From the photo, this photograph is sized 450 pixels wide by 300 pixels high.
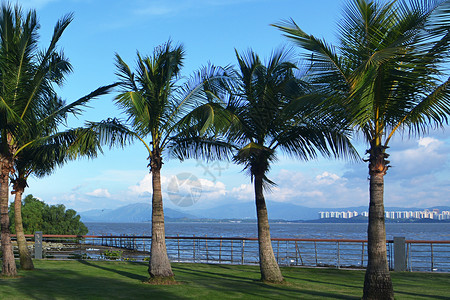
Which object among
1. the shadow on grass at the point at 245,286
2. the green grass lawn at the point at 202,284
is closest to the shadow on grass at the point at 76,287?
the green grass lawn at the point at 202,284

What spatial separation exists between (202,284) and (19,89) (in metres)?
8.03

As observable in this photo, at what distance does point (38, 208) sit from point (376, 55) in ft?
139

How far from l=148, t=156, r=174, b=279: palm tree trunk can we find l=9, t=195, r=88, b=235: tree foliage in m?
32.8

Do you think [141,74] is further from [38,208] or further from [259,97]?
[38,208]

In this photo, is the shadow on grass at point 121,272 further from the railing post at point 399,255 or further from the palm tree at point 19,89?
the railing post at point 399,255

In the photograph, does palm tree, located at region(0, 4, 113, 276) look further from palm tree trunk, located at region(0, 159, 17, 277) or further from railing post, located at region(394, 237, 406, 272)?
railing post, located at region(394, 237, 406, 272)

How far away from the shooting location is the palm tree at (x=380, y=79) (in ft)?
31.0

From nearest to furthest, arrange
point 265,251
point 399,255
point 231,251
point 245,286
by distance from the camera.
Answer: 1. point 245,286
2. point 265,251
3. point 399,255
4. point 231,251

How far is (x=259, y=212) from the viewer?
1414cm

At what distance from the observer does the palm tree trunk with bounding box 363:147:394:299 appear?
32.4 ft

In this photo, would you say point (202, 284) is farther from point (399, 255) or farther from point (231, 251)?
point (399, 255)

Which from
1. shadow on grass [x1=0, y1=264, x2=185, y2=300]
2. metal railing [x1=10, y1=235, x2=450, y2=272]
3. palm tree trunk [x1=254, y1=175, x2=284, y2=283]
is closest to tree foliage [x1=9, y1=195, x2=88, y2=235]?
metal railing [x1=10, y1=235, x2=450, y2=272]

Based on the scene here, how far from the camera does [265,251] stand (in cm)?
1390

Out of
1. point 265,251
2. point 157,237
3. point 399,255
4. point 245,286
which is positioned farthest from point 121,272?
point 399,255
